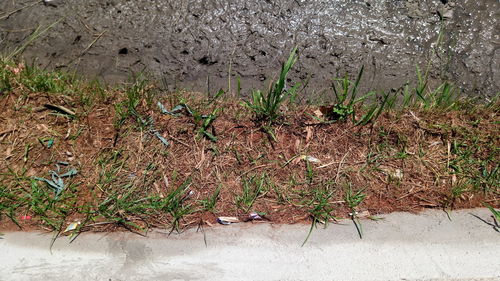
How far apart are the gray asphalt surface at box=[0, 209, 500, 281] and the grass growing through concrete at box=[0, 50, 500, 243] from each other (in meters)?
0.08

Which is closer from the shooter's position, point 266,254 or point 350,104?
point 266,254

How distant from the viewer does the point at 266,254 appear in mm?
2131

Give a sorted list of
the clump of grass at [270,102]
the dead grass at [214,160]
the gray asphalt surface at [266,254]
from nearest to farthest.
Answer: the gray asphalt surface at [266,254], the dead grass at [214,160], the clump of grass at [270,102]

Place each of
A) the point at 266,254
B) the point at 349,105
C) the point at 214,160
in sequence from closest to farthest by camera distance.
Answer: the point at 266,254 < the point at 214,160 < the point at 349,105

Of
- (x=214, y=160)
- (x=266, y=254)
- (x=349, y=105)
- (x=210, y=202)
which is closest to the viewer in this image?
(x=266, y=254)

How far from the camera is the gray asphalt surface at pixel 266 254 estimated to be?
2.07 m

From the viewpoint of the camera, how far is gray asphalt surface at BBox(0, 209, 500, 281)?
2.07 meters

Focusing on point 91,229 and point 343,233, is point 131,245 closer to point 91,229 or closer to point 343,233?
point 91,229

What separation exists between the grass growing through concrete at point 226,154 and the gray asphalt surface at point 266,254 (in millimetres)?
82

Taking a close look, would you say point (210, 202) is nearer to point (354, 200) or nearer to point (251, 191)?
point (251, 191)

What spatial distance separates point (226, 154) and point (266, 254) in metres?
0.62

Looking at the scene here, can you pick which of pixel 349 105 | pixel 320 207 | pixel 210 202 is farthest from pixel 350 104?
pixel 210 202

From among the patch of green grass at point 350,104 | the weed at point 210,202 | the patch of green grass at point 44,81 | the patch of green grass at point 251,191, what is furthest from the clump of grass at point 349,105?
the patch of green grass at point 44,81

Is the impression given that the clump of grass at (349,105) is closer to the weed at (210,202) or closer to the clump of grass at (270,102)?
the clump of grass at (270,102)
